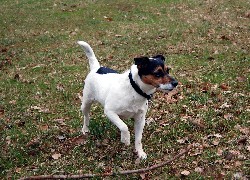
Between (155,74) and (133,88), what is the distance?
1.62ft

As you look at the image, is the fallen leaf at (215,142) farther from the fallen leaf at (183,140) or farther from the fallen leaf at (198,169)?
the fallen leaf at (198,169)

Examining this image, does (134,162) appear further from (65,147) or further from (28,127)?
(28,127)

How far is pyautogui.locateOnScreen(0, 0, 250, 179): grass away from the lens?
752 centimetres

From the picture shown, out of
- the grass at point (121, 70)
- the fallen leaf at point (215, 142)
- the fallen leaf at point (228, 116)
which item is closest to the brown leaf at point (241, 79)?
the grass at point (121, 70)

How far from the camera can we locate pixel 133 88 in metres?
6.87

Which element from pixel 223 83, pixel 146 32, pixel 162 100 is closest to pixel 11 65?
pixel 146 32

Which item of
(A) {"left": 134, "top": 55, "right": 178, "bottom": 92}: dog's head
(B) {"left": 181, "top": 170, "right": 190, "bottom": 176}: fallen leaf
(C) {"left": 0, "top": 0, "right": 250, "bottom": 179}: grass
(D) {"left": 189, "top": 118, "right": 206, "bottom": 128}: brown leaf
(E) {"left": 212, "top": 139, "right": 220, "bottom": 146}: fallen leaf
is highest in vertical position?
(A) {"left": 134, "top": 55, "right": 178, "bottom": 92}: dog's head

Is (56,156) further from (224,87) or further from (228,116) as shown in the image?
(224,87)

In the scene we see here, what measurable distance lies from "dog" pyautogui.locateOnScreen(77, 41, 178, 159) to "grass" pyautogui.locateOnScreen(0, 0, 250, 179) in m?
0.75

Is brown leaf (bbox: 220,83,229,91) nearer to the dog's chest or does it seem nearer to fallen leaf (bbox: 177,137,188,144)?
fallen leaf (bbox: 177,137,188,144)

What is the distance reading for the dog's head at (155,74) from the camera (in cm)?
657

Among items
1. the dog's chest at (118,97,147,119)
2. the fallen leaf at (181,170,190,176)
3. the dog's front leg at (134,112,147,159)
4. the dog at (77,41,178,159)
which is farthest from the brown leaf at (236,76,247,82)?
the fallen leaf at (181,170,190,176)

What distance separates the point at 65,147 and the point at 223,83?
16.1 feet

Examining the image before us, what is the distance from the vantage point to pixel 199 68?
42.3 ft
